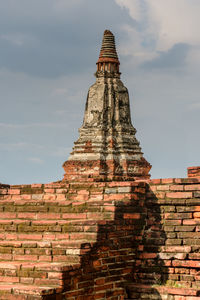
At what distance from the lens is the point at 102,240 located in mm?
6887

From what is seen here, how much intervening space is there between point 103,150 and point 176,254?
43.8 feet

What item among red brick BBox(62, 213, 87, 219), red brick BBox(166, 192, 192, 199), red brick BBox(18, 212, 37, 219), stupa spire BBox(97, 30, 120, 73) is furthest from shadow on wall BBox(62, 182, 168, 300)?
stupa spire BBox(97, 30, 120, 73)

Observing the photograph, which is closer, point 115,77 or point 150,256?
point 150,256

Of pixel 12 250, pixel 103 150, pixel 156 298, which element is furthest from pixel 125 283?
pixel 103 150

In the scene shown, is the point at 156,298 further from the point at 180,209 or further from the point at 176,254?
the point at 180,209

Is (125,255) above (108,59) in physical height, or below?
below

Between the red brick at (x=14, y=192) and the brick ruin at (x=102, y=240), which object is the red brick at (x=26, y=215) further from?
the red brick at (x=14, y=192)

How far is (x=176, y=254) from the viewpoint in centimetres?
738

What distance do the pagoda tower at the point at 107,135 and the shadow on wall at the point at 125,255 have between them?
39.6 feet

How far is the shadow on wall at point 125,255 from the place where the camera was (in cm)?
661

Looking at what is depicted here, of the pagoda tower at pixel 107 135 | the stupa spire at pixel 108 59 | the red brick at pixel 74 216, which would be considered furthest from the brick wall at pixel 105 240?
the stupa spire at pixel 108 59

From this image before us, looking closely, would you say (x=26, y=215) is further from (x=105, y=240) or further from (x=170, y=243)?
(x=170, y=243)

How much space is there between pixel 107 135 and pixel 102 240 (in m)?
14.3

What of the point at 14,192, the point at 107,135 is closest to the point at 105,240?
the point at 14,192
